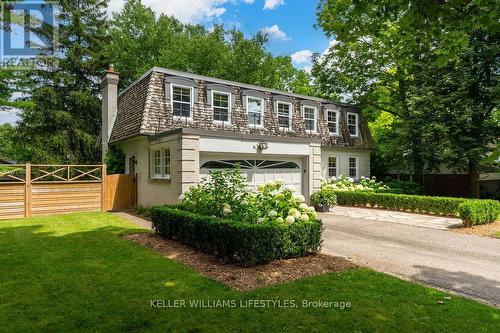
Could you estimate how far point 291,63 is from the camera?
36938 millimetres

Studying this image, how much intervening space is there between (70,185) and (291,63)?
2919cm

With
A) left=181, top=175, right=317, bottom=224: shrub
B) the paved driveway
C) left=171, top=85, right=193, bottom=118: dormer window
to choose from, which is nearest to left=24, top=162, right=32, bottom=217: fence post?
left=171, top=85, right=193, bottom=118: dormer window

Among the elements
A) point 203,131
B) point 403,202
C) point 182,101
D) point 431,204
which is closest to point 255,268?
point 203,131

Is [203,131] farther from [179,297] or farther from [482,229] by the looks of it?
[482,229]

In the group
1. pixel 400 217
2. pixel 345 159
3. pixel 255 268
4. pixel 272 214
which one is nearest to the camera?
pixel 255 268

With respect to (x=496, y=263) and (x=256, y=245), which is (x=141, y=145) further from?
(x=496, y=263)

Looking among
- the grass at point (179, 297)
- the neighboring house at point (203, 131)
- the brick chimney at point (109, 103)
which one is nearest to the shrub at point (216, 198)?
the grass at point (179, 297)

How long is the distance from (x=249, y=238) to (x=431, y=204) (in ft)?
35.7

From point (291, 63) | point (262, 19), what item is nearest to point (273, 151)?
point (262, 19)

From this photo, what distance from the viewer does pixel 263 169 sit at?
1414 cm

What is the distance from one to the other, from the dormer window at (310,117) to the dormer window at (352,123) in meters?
3.54

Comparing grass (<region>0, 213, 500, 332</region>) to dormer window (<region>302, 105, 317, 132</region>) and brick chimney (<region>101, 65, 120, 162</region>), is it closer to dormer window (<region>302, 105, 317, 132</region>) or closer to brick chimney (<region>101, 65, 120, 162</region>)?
brick chimney (<region>101, 65, 120, 162</region>)

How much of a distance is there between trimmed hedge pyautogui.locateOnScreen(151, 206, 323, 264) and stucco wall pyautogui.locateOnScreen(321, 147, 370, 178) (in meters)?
13.5

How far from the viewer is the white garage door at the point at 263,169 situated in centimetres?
1288
